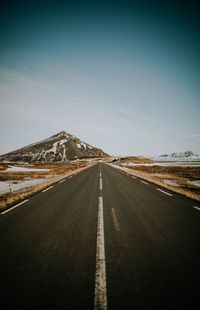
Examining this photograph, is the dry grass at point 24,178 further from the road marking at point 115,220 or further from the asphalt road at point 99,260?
the road marking at point 115,220

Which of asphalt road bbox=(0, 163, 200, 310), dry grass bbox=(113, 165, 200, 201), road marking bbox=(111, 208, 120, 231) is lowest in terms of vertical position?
dry grass bbox=(113, 165, 200, 201)

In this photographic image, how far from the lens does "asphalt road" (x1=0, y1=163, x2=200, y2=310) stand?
2775 mm

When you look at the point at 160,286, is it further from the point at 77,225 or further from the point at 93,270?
the point at 77,225

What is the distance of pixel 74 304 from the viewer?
265 cm

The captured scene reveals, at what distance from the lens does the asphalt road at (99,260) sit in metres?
2.78

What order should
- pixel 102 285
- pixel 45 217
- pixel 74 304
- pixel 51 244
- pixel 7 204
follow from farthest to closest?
1. pixel 7 204
2. pixel 45 217
3. pixel 51 244
4. pixel 102 285
5. pixel 74 304

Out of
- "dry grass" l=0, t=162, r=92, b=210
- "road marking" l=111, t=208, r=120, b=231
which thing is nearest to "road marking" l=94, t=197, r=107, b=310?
"road marking" l=111, t=208, r=120, b=231

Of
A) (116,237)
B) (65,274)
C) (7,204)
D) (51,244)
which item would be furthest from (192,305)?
(7,204)

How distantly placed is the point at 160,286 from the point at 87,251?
182 centimetres

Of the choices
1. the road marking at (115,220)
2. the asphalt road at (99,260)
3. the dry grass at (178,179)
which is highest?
the asphalt road at (99,260)

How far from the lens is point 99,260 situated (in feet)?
12.7

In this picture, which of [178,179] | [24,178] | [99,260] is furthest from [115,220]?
[178,179]

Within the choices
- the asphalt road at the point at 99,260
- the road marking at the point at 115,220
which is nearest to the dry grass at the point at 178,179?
the road marking at the point at 115,220

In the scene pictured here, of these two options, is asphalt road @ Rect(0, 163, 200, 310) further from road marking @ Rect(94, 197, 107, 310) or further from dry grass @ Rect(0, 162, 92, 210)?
dry grass @ Rect(0, 162, 92, 210)
